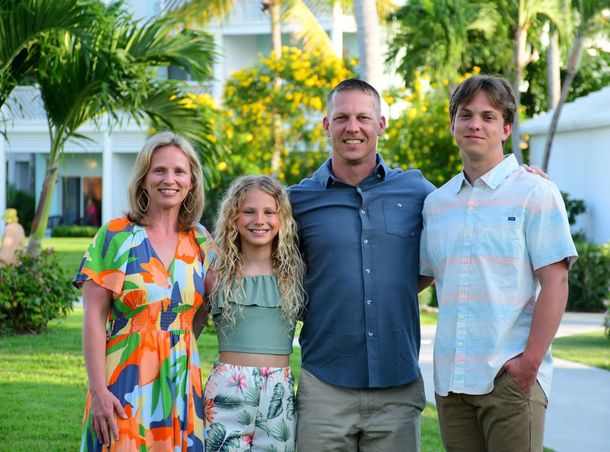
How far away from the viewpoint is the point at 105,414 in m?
4.09

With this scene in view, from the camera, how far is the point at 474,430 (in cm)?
412

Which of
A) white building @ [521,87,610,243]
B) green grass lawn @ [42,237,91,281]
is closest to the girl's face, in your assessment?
white building @ [521,87,610,243]

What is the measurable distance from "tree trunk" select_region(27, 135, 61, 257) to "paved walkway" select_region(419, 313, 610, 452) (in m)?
4.83

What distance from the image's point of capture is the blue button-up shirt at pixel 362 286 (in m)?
4.39

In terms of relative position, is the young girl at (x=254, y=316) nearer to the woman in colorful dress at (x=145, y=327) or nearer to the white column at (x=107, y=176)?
the woman in colorful dress at (x=145, y=327)

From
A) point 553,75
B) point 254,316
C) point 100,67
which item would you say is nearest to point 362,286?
point 254,316

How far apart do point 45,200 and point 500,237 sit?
347 inches

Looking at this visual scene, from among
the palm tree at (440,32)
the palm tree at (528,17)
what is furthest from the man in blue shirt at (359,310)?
the palm tree at (440,32)

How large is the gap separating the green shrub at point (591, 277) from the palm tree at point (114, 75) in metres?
7.34

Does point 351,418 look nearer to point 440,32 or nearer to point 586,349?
point 586,349

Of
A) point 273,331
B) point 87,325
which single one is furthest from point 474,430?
point 87,325

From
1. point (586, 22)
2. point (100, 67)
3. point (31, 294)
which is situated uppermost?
point (586, 22)

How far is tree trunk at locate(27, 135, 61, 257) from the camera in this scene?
11508 millimetres

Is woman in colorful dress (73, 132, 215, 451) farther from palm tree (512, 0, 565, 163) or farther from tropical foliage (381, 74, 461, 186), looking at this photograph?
tropical foliage (381, 74, 461, 186)
